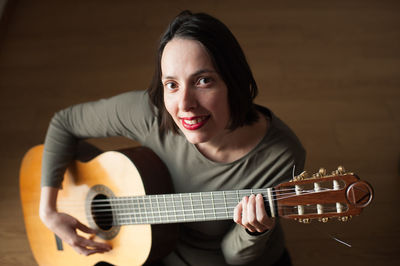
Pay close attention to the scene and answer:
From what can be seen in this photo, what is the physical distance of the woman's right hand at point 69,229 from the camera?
4.16 feet

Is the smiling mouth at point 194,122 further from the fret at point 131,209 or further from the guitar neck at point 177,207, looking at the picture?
the fret at point 131,209

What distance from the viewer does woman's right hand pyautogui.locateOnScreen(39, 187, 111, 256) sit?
4.16 ft

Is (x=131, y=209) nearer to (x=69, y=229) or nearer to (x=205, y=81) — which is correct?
(x=69, y=229)

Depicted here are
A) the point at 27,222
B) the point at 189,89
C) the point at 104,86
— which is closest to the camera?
the point at 189,89

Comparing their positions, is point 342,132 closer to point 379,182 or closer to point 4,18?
point 379,182

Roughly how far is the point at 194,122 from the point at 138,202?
0.35 meters

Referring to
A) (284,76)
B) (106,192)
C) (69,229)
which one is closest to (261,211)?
(106,192)

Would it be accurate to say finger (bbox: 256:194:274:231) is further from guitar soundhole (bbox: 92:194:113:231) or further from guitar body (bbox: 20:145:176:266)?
guitar soundhole (bbox: 92:194:113:231)

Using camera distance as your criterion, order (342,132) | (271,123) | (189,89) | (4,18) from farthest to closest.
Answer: (4,18)
(342,132)
(271,123)
(189,89)

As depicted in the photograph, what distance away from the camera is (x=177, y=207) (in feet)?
3.63

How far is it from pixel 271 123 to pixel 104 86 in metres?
1.25

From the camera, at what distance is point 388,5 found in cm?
248

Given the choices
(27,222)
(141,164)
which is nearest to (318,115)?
(141,164)

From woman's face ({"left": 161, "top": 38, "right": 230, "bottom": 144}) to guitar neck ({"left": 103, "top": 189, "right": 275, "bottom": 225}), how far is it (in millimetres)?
160
